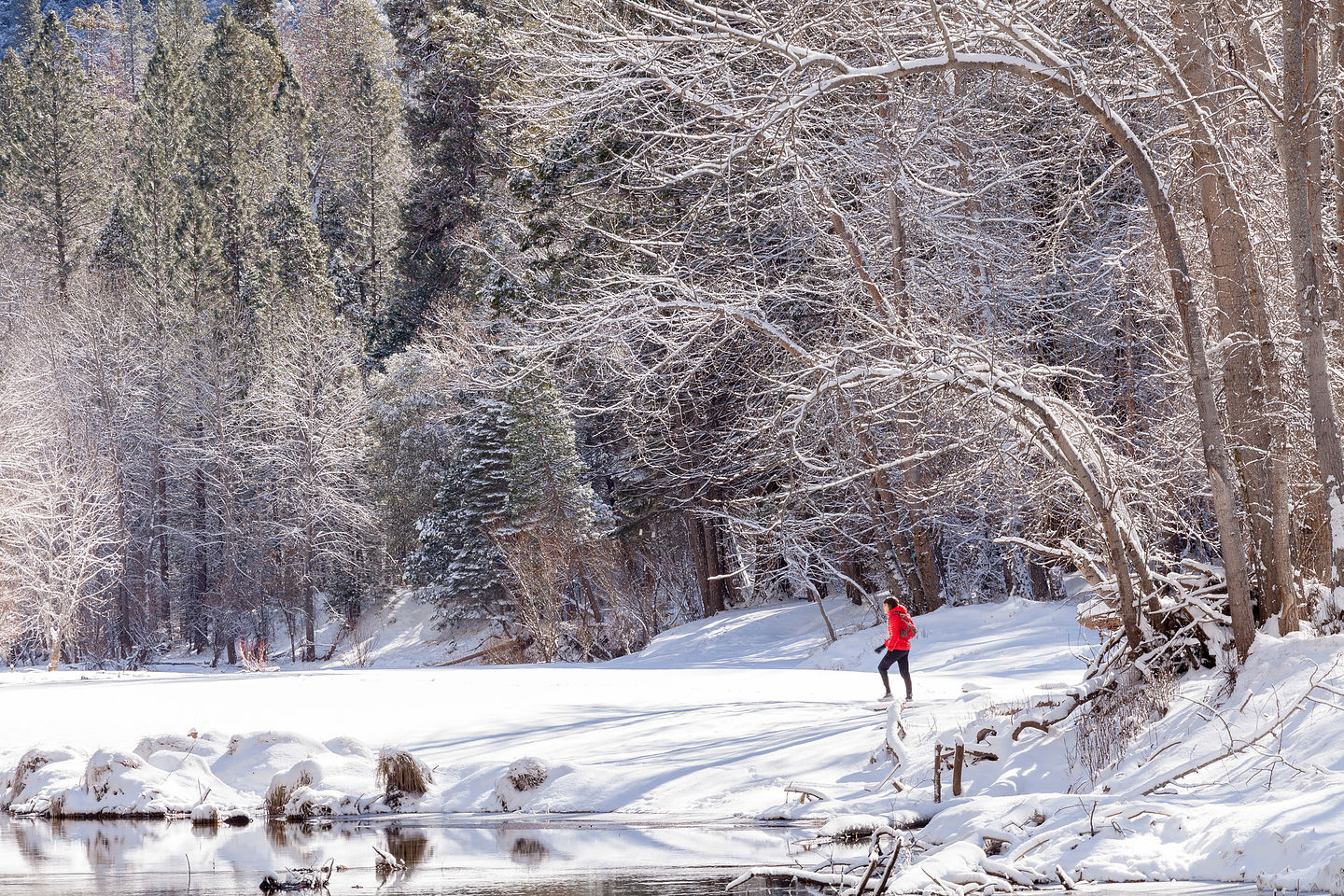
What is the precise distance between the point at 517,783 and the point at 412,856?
2441 millimetres

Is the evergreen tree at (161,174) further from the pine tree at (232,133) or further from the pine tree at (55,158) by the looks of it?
the pine tree at (55,158)

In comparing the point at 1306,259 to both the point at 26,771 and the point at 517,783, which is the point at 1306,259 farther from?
the point at 26,771

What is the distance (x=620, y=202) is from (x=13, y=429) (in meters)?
18.9

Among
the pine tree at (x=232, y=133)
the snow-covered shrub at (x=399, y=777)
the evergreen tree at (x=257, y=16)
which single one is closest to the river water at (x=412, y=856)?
the snow-covered shrub at (x=399, y=777)

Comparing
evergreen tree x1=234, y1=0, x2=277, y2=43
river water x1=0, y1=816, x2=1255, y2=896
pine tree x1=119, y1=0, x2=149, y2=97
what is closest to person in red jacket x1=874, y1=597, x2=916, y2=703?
river water x1=0, y1=816, x2=1255, y2=896

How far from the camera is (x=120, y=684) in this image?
20.8 m

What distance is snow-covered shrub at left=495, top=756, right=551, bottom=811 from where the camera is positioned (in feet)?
43.8

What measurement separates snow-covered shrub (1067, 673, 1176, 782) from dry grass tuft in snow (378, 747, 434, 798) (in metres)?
6.42

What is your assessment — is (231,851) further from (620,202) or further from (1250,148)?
(620,202)

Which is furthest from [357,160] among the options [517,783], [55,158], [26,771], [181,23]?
[517,783]

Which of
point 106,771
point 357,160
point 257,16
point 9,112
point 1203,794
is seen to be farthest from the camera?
point 257,16

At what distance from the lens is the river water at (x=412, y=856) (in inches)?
375

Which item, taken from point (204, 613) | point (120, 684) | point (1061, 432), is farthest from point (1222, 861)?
point (204, 613)

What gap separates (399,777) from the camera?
1366cm
